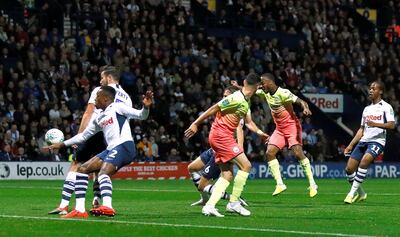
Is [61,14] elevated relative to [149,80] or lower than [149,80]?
elevated

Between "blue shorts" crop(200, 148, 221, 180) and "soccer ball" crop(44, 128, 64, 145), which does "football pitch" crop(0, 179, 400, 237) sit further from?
"soccer ball" crop(44, 128, 64, 145)

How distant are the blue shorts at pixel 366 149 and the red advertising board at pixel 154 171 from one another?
16525 millimetres

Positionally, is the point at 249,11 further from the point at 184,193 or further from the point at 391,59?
the point at 184,193

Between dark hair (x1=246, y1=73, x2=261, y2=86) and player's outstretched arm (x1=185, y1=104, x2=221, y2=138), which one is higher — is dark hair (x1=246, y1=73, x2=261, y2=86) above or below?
above

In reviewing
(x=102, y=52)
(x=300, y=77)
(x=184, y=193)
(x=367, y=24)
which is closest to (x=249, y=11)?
(x=300, y=77)

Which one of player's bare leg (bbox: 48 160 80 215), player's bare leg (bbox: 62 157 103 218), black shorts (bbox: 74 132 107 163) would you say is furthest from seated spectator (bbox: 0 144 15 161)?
player's bare leg (bbox: 62 157 103 218)

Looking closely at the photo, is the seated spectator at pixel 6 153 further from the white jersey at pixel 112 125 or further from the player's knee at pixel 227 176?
the player's knee at pixel 227 176

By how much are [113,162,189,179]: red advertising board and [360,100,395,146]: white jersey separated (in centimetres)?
1683

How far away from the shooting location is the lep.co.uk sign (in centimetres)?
4875

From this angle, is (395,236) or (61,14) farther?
(61,14)

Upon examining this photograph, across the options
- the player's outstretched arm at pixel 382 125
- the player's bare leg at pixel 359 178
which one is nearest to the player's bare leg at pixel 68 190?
the player's bare leg at pixel 359 178

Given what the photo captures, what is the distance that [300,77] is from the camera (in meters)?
48.7

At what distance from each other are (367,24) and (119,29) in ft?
59.2

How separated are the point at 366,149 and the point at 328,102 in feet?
86.3
